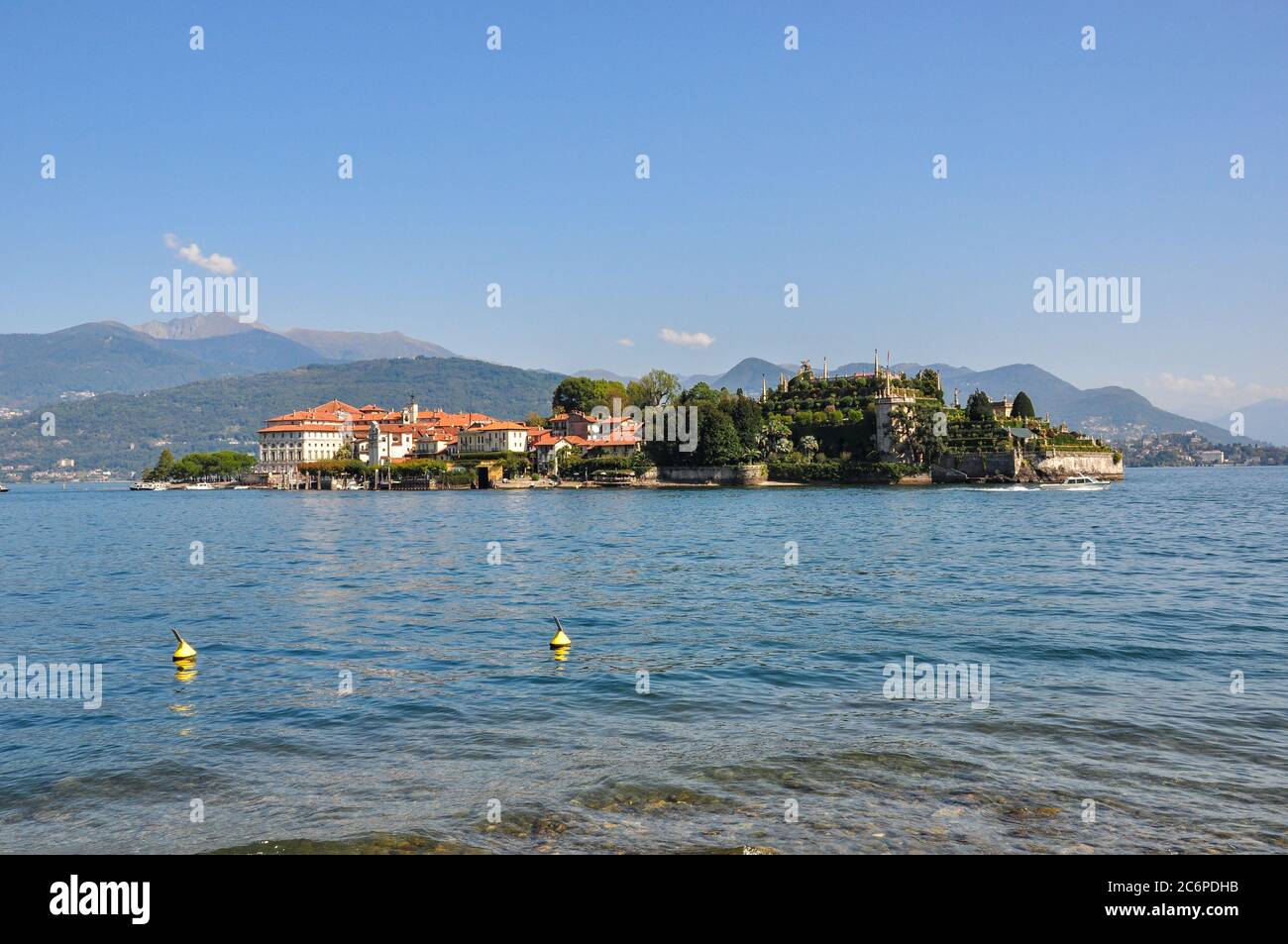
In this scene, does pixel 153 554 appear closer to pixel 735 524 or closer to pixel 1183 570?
pixel 735 524

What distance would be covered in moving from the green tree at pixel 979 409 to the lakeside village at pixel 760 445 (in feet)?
0.97

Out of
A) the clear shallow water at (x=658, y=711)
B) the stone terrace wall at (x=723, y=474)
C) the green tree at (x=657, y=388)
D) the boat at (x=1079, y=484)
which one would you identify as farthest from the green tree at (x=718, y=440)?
the clear shallow water at (x=658, y=711)

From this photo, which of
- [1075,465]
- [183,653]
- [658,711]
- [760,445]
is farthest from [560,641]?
[1075,465]

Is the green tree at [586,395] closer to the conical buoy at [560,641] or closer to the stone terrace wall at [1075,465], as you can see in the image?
the stone terrace wall at [1075,465]

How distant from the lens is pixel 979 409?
503 ft

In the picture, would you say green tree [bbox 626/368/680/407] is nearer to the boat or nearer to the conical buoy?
the boat

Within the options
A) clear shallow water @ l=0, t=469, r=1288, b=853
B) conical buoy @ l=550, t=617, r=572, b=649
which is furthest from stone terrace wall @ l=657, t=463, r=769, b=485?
conical buoy @ l=550, t=617, r=572, b=649

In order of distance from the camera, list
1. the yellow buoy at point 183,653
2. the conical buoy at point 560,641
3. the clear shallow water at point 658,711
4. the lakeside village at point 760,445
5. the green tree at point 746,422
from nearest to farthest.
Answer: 1. the clear shallow water at point 658,711
2. the yellow buoy at point 183,653
3. the conical buoy at point 560,641
4. the lakeside village at point 760,445
5. the green tree at point 746,422

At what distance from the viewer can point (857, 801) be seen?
11445 mm

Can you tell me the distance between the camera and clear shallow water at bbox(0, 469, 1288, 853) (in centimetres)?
1097

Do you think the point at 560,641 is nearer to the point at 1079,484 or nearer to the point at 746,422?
the point at 746,422

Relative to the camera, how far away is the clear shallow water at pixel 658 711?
1097 centimetres

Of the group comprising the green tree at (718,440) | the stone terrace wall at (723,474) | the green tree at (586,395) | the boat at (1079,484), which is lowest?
the boat at (1079,484)
